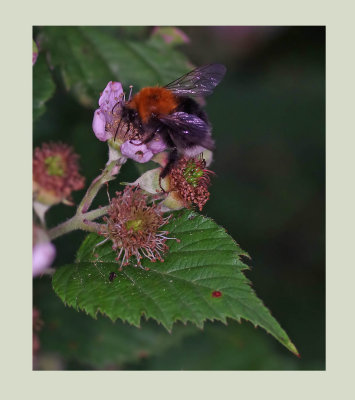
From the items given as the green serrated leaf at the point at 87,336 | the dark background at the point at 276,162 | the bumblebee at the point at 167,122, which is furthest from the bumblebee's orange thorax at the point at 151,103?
the dark background at the point at 276,162

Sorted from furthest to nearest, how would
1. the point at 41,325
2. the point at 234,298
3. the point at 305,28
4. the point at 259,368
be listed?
the point at 305,28, the point at 259,368, the point at 41,325, the point at 234,298

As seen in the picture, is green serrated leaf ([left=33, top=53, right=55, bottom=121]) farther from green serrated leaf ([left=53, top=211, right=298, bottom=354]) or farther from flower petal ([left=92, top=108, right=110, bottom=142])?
green serrated leaf ([left=53, top=211, right=298, bottom=354])

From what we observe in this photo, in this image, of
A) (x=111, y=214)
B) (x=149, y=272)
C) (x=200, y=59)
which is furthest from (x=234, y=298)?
(x=200, y=59)

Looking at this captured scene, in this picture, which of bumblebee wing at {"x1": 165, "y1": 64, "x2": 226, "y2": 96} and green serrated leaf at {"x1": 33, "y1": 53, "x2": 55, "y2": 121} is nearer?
bumblebee wing at {"x1": 165, "y1": 64, "x2": 226, "y2": 96}

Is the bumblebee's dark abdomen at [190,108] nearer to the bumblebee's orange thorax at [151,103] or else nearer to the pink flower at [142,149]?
the bumblebee's orange thorax at [151,103]

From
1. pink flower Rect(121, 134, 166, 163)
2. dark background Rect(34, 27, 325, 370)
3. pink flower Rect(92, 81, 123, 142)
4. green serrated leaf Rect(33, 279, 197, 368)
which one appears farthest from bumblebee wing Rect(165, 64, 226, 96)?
dark background Rect(34, 27, 325, 370)

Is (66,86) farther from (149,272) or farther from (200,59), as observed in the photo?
(200,59)
